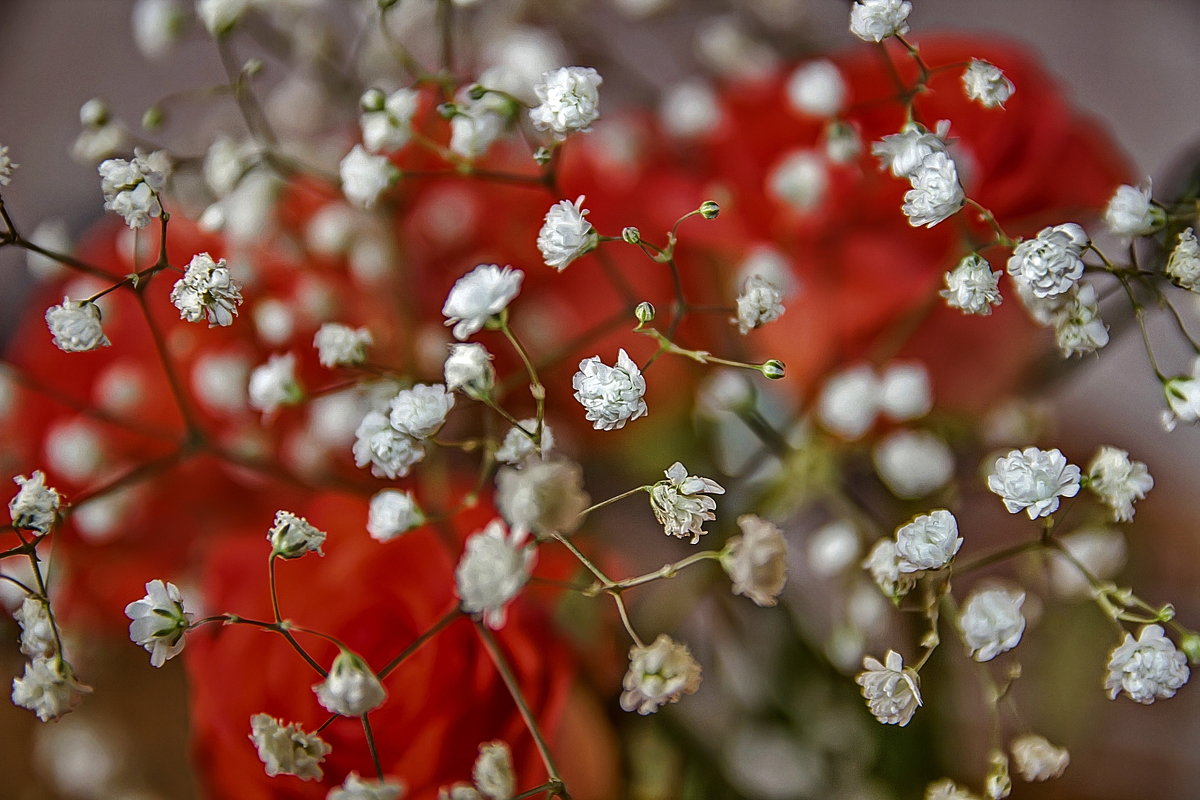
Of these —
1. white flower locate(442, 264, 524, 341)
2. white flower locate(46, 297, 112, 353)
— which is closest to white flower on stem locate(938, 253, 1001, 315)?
white flower locate(442, 264, 524, 341)

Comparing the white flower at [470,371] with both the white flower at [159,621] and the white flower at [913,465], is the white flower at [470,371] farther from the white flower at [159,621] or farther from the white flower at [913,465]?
the white flower at [913,465]

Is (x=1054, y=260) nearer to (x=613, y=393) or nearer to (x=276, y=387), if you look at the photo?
(x=613, y=393)

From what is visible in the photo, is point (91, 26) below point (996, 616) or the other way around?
the other way around

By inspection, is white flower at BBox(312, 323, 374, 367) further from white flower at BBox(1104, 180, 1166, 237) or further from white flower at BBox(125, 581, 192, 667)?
white flower at BBox(1104, 180, 1166, 237)

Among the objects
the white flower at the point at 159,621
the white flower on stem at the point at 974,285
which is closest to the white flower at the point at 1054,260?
the white flower on stem at the point at 974,285

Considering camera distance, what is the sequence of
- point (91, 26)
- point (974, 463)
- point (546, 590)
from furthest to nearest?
point (91, 26), point (974, 463), point (546, 590)

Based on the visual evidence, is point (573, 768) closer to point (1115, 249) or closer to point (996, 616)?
point (996, 616)

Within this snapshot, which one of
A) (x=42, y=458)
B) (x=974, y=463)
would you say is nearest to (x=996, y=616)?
(x=974, y=463)
